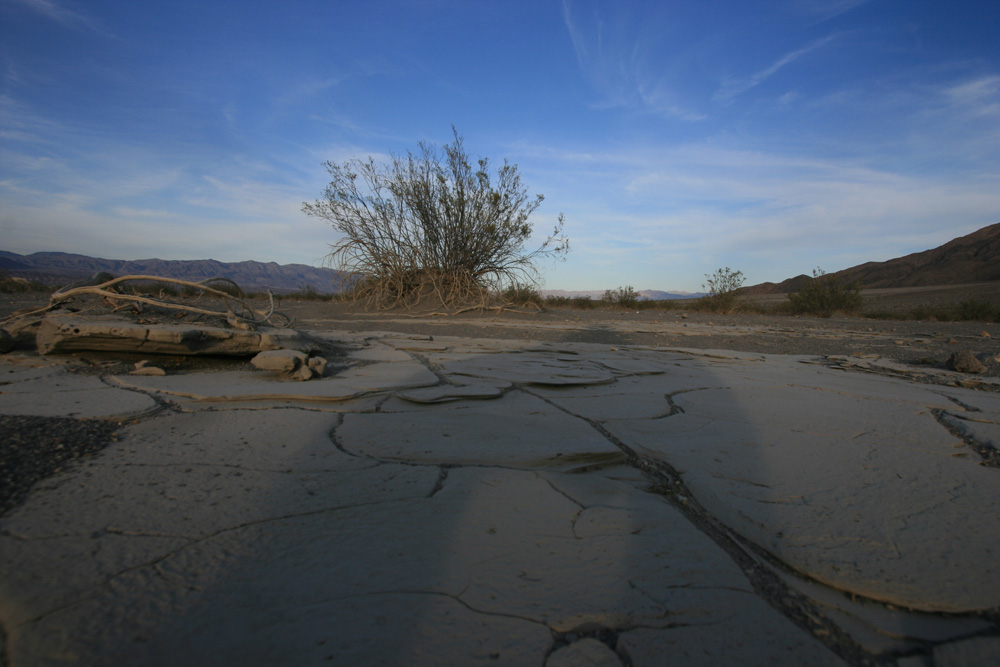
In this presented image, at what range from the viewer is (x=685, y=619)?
0.74m

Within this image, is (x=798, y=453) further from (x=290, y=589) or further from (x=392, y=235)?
(x=392, y=235)

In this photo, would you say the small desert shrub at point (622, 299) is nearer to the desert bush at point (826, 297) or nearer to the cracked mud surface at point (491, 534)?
the desert bush at point (826, 297)

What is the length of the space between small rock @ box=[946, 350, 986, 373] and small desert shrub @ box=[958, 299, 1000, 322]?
7.60 metres

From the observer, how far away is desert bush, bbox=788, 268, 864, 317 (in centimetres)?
1030

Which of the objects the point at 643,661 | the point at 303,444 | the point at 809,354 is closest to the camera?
the point at 643,661

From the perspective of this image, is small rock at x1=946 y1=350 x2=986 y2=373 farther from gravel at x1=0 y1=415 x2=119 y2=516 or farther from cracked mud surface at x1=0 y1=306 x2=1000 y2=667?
gravel at x1=0 y1=415 x2=119 y2=516

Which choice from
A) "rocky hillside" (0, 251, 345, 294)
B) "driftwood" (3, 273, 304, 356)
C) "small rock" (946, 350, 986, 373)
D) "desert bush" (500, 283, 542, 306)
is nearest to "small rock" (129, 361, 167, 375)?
"driftwood" (3, 273, 304, 356)

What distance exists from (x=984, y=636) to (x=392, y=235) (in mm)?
8226

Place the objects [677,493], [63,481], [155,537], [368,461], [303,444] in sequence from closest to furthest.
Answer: [155,537] < [63,481] < [677,493] < [368,461] < [303,444]

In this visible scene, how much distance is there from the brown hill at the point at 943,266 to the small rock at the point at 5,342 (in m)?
31.4

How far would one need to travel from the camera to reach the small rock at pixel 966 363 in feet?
10.2

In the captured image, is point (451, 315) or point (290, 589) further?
point (451, 315)

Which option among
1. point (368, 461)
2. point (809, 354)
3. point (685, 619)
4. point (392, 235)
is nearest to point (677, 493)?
point (685, 619)

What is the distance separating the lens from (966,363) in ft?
10.3
